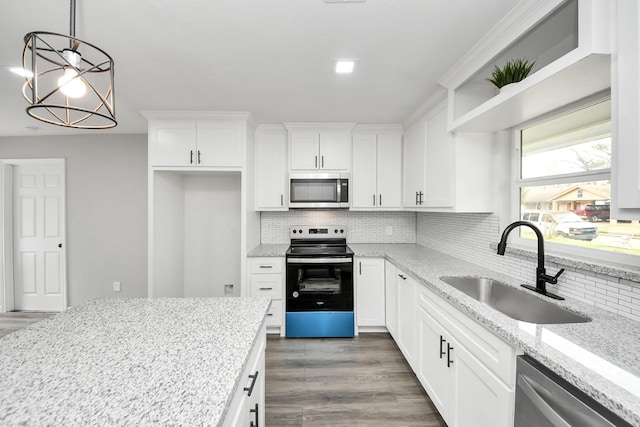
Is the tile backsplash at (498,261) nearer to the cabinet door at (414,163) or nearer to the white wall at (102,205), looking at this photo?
the cabinet door at (414,163)

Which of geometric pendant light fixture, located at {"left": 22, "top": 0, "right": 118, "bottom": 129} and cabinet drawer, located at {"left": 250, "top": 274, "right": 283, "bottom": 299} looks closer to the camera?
geometric pendant light fixture, located at {"left": 22, "top": 0, "right": 118, "bottom": 129}

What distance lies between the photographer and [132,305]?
133 cm

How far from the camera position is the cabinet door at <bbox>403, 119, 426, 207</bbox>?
2654 mm

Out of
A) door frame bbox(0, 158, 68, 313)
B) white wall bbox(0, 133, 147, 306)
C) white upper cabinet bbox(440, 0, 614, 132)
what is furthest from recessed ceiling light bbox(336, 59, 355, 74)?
door frame bbox(0, 158, 68, 313)

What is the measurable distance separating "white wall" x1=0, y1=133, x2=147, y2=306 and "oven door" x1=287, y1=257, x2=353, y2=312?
6.95 feet

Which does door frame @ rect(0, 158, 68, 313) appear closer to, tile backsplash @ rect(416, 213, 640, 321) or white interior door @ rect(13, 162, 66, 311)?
white interior door @ rect(13, 162, 66, 311)

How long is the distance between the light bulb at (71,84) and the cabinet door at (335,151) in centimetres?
234

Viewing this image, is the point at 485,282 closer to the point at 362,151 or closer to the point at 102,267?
the point at 362,151

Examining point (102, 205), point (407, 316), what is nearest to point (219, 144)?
point (102, 205)

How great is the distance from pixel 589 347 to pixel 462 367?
24.6 inches

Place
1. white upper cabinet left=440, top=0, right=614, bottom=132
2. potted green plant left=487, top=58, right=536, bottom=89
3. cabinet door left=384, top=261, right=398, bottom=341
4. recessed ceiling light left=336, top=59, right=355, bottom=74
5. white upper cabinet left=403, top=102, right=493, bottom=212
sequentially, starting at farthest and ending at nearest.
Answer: cabinet door left=384, top=261, right=398, bottom=341 → white upper cabinet left=403, top=102, right=493, bottom=212 → recessed ceiling light left=336, top=59, right=355, bottom=74 → potted green plant left=487, top=58, right=536, bottom=89 → white upper cabinet left=440, top=0, right=614, bottom=132

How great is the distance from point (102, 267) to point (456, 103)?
4.44 m

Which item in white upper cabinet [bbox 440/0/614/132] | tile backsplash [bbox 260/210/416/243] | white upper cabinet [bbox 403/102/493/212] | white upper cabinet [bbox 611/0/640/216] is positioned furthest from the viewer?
tile backsplash [bbox 260/210/416/243]

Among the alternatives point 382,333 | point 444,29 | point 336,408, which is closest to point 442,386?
point 336,408
